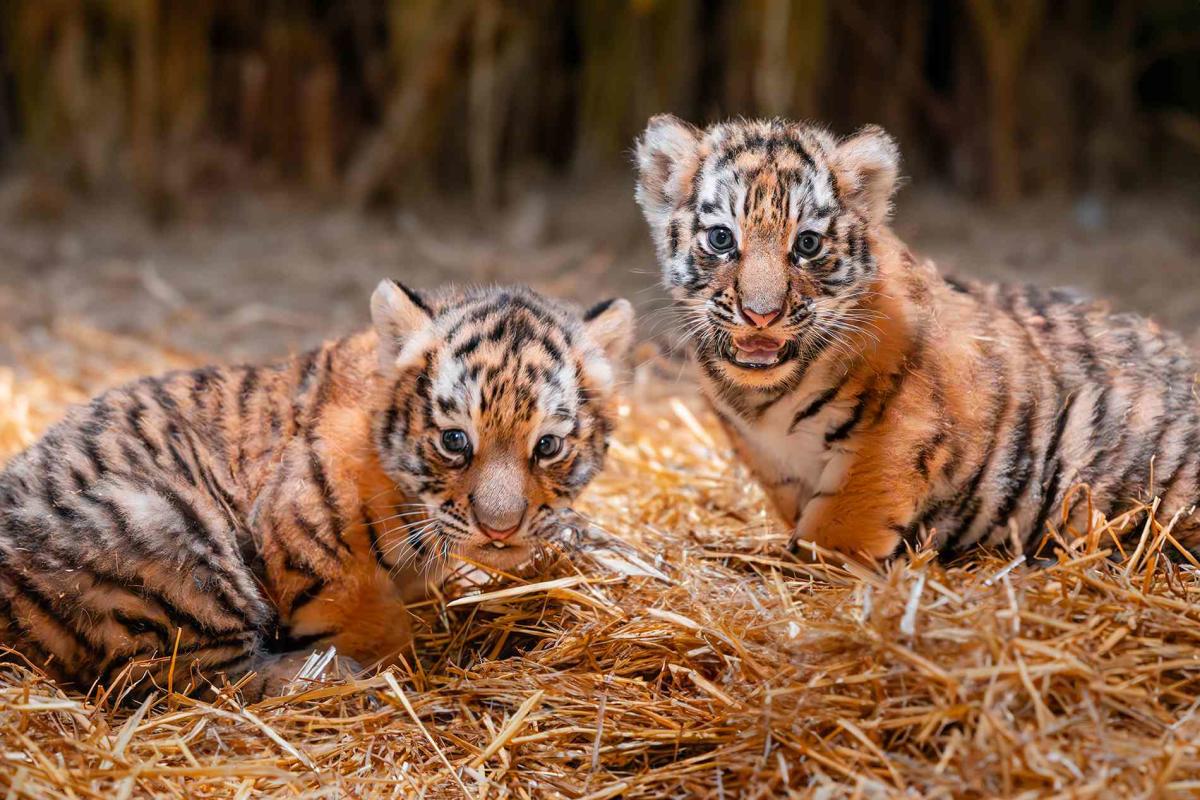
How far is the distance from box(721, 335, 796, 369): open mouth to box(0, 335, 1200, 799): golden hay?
567 millimetres

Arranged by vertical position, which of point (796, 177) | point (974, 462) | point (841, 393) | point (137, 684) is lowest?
point (137, 684)

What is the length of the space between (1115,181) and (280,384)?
6.54 m

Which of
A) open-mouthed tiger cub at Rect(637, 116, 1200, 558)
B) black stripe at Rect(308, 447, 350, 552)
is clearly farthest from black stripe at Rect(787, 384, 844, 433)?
black stripe at Rect(308, 447, 350, 552)

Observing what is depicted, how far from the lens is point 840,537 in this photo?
3088mm

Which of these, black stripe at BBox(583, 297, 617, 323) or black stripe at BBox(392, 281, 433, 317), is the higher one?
black stripe at BBox(392, 281, 433, 317)

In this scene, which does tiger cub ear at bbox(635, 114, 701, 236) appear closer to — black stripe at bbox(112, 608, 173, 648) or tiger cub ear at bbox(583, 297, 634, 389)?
tiger cub ear at bbox(583, 297, 634, 389)

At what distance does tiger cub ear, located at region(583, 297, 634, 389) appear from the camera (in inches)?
124

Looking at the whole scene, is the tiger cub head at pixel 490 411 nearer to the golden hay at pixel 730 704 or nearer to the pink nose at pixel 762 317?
the golden hay at pixel 730 704

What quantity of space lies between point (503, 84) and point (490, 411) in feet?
17.6

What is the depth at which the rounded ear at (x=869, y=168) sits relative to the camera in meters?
3.13

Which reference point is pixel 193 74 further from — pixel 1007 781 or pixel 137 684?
pixel 1007 781

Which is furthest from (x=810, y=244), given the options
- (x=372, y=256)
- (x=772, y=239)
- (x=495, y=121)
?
(x=495, y=121)

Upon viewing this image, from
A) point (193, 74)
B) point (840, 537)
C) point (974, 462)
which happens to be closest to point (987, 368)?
point (974, 462)

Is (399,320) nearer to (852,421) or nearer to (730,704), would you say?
(852,421)
